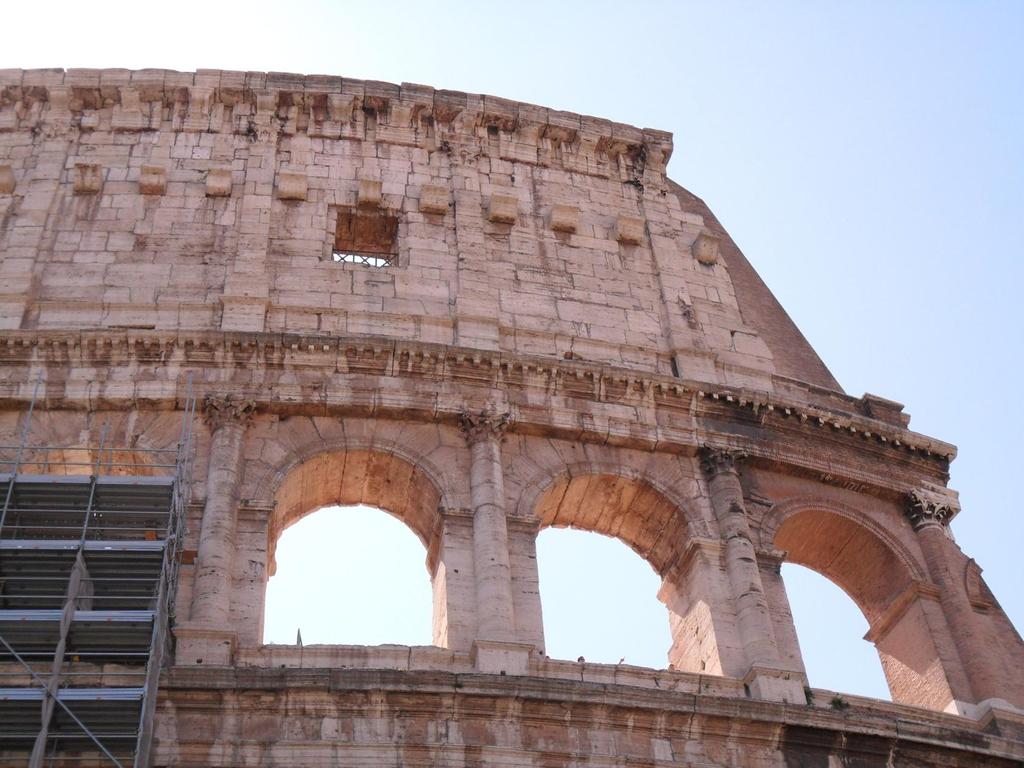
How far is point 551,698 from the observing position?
572 inches

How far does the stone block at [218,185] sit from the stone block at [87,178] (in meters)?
1.52

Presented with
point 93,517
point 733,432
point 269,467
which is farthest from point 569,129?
point 93,517

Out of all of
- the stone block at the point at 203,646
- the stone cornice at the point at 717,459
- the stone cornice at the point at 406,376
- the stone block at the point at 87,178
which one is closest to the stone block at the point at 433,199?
the stone cornice at the point at 406,376

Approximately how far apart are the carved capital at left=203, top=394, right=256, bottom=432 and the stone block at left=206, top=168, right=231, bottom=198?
14.2ft

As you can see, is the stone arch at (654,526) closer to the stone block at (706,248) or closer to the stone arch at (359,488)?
the stone arch at (359,488)

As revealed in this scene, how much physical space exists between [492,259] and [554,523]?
13.7ft

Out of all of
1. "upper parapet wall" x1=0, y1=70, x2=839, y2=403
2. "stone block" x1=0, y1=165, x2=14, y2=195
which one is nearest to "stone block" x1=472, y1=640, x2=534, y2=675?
"upper parapet wall" x1=0, y1=70, x2=839, y2=403

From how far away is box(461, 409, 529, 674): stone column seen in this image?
50.5 ft

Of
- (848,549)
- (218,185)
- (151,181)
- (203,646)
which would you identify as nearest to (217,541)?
(203,646)

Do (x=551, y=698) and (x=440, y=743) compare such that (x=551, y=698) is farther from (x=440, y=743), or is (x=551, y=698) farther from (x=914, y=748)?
(x=914, y=748)

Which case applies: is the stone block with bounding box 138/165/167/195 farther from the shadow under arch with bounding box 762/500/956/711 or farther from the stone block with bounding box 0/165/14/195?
the shadow under arch with bounding box 762/500/956/711

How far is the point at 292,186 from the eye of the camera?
68.5 feet

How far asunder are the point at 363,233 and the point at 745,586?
7.71 meters

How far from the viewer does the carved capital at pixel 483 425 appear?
17719 millimetres
